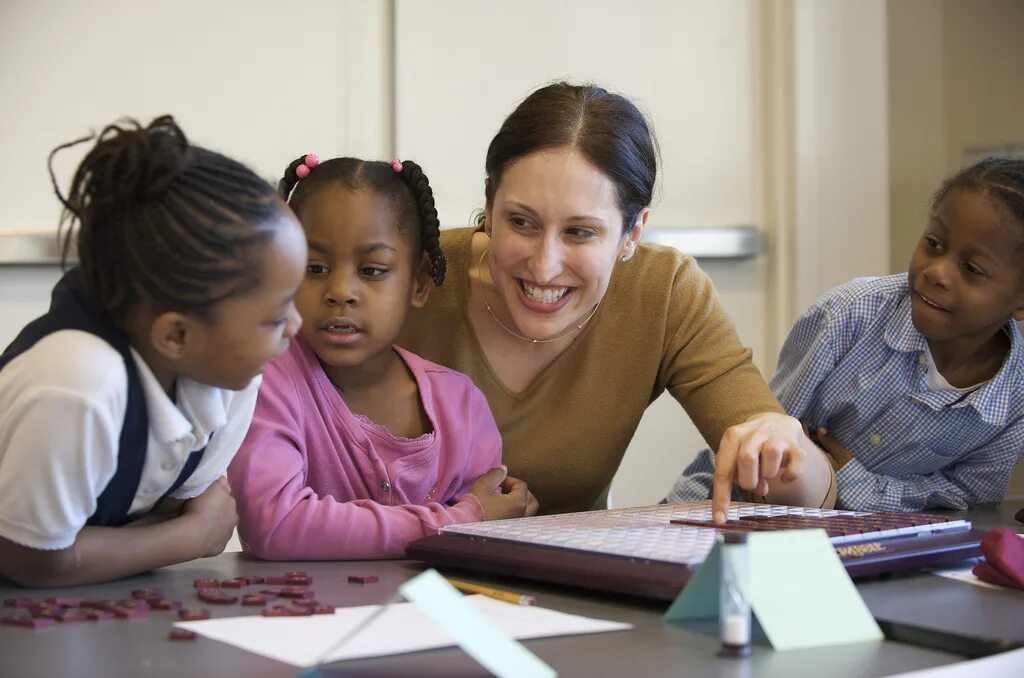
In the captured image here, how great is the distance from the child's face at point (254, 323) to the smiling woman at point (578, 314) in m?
0.55

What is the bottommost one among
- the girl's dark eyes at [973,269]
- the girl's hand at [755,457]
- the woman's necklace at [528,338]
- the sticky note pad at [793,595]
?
the sticky note pad at [793,595]

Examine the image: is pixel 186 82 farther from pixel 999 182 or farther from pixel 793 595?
pixel 793 595

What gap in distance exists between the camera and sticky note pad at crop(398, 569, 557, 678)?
682 mm

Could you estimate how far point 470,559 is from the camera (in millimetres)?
1087

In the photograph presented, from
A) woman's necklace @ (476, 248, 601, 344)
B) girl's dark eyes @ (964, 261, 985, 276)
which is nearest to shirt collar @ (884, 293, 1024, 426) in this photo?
girl's dark eyes @ (964, 261, 985, 276)

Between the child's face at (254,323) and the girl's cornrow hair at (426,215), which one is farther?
the girl's cornrow hair at (426,215)

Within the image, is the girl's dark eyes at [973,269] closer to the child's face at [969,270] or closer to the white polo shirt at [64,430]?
the child's face at [969,270]

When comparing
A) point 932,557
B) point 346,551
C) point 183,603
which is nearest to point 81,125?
point 346,551

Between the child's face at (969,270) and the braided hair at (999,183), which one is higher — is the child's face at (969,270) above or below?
below

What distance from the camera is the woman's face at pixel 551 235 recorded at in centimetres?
154

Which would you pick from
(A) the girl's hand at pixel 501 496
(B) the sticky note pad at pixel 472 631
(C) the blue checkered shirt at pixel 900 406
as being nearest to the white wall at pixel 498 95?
(C) the blue checkered shirt at pixel 900 406

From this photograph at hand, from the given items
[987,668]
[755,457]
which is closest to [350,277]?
[755,457]

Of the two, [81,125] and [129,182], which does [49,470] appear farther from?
[81,125]

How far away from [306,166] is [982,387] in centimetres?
105
